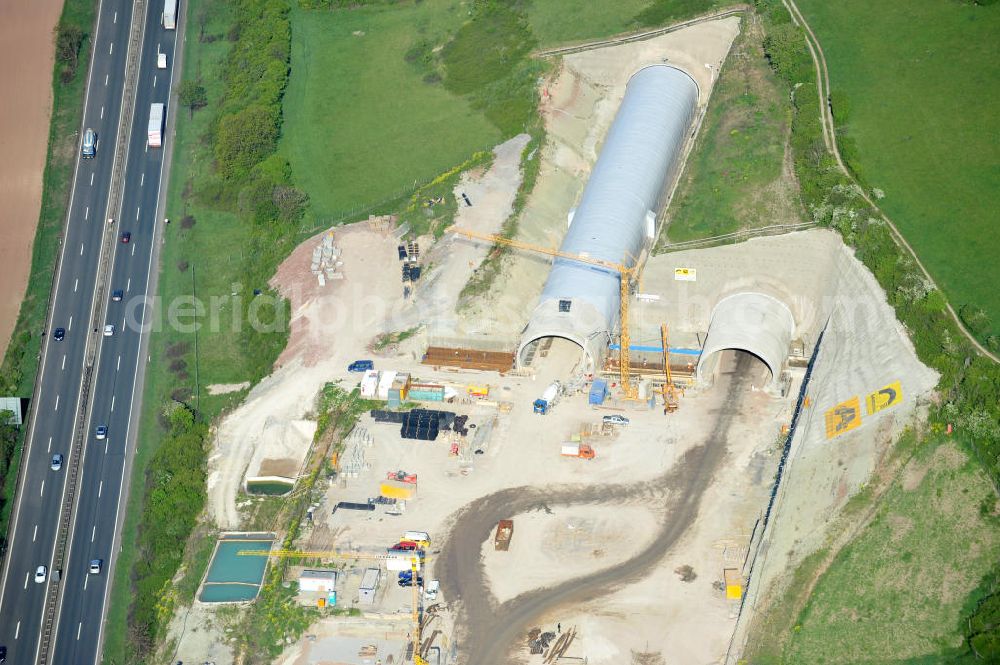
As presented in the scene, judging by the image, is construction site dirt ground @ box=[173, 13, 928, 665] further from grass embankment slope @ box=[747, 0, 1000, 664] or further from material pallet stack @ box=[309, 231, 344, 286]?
grass embankment slope @ box=[747, 0, 1000, 664]

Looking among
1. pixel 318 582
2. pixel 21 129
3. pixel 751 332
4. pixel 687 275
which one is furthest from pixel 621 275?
pixel 21 129

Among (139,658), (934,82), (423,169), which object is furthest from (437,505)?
(934,82)

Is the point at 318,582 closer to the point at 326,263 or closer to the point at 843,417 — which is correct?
the point at 326,263

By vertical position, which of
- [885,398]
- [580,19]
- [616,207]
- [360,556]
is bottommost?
[360,556]

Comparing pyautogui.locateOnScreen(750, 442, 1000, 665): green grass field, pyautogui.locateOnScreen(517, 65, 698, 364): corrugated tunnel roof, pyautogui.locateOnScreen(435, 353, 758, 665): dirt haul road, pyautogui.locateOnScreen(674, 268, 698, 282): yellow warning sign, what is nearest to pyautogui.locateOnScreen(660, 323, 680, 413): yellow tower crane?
pyautogui.locateOnScreen(435, 353, 758, 665): dirt haul road

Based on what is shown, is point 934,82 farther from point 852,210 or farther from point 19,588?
point 19,588

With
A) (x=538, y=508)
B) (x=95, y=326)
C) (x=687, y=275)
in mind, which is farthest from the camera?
(x=95, y=326)

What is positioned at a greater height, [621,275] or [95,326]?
[95,326]

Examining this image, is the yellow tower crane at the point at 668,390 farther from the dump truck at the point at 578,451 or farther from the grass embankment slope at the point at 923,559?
the grass embankment slope at the point at 923,559
